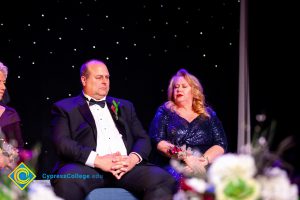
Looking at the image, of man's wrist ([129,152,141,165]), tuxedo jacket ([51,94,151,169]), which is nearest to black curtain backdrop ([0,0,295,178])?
tuxedo jacket ([51,94,151,169])

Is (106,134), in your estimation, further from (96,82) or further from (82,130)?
(96,82)

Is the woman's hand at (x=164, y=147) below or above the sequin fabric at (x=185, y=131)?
below

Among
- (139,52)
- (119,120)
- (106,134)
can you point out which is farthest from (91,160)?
(139,52)

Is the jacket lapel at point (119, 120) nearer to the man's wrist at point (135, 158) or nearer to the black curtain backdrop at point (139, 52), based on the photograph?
the man's wrist at point (135, 158)

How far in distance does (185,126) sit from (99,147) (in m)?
0.71

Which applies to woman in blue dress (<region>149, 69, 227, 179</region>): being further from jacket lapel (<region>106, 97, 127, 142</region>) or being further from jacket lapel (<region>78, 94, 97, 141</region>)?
jacket lapel (<region>78, 94, 97, 141</region>)

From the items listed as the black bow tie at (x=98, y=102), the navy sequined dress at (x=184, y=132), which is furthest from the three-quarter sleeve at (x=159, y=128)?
the black bow tie at (x=98, y=102)

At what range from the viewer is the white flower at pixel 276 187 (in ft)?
4.52

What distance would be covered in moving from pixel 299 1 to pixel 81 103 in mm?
1816

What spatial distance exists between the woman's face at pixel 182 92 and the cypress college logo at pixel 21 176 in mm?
1230

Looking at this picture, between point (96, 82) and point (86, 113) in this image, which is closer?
point (86, 113)

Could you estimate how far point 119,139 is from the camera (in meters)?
3.57

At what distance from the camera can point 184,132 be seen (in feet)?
12.5

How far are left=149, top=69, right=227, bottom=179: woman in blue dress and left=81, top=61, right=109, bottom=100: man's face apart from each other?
507 millimetres
